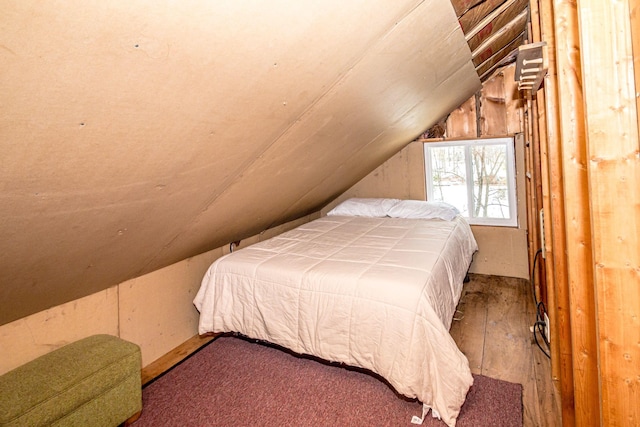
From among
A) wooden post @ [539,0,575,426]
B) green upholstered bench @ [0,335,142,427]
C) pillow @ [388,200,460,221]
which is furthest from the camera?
pillow @ [388,200,460,221]

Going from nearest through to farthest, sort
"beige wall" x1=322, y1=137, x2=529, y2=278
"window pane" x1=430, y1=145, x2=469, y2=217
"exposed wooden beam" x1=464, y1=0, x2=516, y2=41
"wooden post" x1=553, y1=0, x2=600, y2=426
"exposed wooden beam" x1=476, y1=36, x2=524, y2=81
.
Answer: "wooden post" x1=553, y1=0, x2=600, y2=426, "exposed wooden beam" x1=464, y1=0, x2=516, y2=41, "exposed wooden beam" x1=476, y1=36, x2=524, y2=81, "beige wall" x1=322, y1=137, x2=529, y2=278, "window pane" x1=430, y1=145, x2=469, y2=217

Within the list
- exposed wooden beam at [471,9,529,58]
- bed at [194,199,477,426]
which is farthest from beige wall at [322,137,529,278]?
exposed wooden beam at [471,9,529,58]

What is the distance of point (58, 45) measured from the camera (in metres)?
0.74

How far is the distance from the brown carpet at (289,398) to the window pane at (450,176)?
2483 millimetres

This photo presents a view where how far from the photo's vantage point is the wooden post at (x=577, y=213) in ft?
4.60

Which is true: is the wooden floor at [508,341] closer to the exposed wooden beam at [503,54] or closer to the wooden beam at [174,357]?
the wooden beam at [174,357]

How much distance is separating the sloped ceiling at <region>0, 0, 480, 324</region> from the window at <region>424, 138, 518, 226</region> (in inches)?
73.8

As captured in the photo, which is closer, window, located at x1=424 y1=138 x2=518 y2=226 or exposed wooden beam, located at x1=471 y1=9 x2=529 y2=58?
exposed wooden beam, located at x1=471 y1=9 x2=529 y2=58

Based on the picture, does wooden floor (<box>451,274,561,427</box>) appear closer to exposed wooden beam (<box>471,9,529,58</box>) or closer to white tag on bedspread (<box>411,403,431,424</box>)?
white tag on bedspread (<box>411,403,431,424</box>)

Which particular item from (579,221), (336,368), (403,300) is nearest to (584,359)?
(579,221)

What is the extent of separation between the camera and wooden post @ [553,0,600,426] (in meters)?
1.40

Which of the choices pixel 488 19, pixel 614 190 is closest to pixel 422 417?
pixel 614 190

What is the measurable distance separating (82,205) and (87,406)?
1071mm

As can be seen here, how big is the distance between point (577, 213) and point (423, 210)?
2389mm
